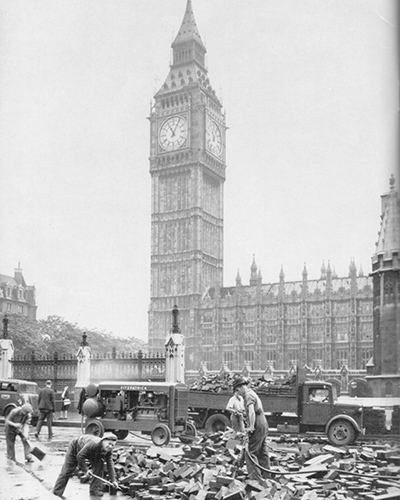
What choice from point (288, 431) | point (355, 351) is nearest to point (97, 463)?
point (288, 431)

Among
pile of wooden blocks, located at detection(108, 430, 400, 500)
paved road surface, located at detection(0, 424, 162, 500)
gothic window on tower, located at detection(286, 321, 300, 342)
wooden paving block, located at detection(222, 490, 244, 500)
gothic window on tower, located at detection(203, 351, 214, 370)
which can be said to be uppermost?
gothic window on tower, located at detection(286, 321, 300, 342)

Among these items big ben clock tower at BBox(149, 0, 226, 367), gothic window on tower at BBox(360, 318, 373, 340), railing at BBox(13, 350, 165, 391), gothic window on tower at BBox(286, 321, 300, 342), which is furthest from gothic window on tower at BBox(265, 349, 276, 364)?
railing at BBox(13, 350, 165, 391)

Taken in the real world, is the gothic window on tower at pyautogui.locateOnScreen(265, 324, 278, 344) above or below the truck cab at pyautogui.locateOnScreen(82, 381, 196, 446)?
above

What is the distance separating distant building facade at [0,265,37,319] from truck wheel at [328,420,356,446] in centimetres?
4937

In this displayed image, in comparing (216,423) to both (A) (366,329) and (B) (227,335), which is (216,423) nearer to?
(A) (366,329)

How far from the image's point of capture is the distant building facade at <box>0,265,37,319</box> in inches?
2519

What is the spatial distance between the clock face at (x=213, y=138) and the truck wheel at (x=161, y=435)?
81.8m

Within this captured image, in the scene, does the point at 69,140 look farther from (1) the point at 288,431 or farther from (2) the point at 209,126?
(2) the point at 209,126

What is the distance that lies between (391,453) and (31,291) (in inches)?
2307

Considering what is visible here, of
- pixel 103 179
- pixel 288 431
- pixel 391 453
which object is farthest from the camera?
pixel 103 179

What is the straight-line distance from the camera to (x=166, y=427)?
16562 millimetres

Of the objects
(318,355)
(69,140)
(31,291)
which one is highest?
(69,140)

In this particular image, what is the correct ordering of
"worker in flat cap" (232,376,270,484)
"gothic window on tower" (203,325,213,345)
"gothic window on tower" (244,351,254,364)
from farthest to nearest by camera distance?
1. "gothic window on tower" (203,325,213,345)
2. "gothic window on tower" (244,351,254,364)
3. "worker in flat cap" (232,376,270,484)

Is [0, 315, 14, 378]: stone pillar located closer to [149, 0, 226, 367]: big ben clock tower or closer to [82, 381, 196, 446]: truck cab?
[82, 381, 196, 446]: truck cab
